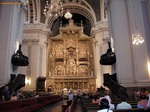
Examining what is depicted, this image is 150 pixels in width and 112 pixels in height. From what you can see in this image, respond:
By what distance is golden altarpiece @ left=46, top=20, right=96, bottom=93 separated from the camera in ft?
67.3

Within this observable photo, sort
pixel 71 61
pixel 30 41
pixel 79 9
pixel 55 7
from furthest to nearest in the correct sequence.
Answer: pixel 79 9, pixel 71 61, pixel 30 41, pixel 55 7

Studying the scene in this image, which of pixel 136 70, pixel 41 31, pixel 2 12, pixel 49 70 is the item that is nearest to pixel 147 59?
pixel 136 70

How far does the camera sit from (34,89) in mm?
16891

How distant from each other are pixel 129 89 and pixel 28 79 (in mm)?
10917

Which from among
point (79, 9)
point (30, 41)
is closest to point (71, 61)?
point (30, 41)

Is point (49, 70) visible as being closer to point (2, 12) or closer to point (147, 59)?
point (2, 12)

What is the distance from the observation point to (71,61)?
21688 millimetres

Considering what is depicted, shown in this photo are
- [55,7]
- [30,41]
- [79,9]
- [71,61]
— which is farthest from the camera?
[79,9]

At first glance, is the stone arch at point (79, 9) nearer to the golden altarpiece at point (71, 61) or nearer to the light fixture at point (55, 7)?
the golden altarpiece at point (71, 61)

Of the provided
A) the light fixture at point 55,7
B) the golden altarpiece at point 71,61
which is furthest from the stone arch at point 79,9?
the light fixture at point 55,7

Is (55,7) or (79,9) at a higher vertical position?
(79,9)

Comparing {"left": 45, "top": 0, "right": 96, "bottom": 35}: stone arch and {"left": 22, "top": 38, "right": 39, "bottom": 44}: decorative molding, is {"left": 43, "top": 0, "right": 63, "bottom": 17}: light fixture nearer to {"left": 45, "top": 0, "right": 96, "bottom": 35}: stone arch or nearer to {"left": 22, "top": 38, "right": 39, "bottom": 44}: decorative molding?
{"left": 45, "top": 0, "right": 96, "bottom": 35}: stone arch

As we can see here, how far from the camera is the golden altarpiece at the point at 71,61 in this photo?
67.3 feet

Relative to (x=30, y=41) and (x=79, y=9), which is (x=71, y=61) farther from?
(x=79, y=9)
